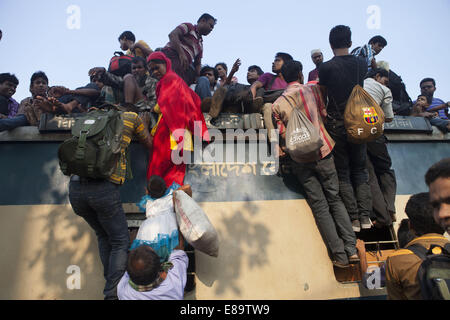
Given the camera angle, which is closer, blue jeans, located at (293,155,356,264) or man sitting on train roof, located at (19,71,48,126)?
blue jeans, located at (293,155,356,264)

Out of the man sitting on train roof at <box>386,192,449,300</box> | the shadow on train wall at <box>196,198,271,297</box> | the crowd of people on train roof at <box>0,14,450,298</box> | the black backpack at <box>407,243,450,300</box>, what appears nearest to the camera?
the black backpack at <box>407,243,450,300</box>

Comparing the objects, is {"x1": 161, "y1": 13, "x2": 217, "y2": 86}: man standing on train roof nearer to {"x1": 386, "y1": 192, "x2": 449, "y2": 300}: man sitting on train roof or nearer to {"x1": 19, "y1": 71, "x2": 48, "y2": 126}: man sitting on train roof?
{"x1": 19, "y1": 71, "x2": 48, "y2": 126}: man sitting on train roof

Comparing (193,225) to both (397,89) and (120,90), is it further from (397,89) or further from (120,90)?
(397,89)

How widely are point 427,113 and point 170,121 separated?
4.58 meters

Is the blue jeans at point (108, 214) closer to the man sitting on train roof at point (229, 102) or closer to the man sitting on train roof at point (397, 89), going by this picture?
the man sitting on train roof at point (229, 102)

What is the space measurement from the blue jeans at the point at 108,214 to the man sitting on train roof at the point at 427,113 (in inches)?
207

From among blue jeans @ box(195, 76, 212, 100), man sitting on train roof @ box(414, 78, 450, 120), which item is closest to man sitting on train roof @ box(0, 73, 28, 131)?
blue jeans @ box(195, 76, 212, 100)

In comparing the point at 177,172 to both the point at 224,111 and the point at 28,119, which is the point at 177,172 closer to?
the point at 224,111

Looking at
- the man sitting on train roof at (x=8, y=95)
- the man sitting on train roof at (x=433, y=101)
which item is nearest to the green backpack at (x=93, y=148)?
the man sitting on train roof at (x=8, y=95)

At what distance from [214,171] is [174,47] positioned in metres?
2.43

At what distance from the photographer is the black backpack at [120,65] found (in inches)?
206

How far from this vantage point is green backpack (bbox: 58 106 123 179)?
2754mm

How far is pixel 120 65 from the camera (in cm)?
524

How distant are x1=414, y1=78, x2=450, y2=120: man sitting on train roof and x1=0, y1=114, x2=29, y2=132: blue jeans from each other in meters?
7.13
